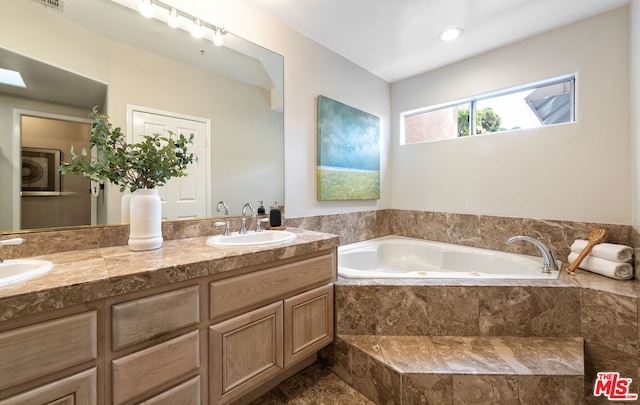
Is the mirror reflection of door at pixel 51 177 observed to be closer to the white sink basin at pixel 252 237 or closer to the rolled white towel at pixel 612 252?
the white sink basin at pixel 252 237

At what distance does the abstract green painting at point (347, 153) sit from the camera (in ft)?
7.68

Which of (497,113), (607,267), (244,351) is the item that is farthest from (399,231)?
(244,351)

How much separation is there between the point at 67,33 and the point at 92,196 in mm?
793

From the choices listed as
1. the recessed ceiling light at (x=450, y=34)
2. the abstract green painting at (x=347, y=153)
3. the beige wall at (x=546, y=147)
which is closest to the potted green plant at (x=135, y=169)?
the abstract green painting at (x=347, y=153)

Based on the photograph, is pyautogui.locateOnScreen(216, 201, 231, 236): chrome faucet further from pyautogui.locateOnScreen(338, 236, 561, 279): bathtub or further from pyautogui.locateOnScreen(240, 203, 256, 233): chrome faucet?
pyautogui.locateOnScreen(338, 236, 561, 279): bathtub

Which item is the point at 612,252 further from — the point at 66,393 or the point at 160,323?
the point at 66,393

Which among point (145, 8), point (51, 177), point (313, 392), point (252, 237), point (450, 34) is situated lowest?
point (313, 392)

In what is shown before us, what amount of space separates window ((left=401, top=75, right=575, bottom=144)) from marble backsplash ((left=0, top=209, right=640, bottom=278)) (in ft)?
2.85

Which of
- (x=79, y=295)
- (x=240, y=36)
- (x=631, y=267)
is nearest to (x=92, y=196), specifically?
(x=79, y=295)

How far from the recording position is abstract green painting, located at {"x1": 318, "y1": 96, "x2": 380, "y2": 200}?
7.68 ft

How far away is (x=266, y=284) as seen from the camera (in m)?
1.28

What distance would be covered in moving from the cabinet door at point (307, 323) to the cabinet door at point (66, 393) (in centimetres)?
78

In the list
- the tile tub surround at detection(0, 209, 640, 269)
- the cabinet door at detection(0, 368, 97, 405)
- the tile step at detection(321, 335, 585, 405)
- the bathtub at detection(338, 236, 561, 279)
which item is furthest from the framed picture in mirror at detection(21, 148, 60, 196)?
the tile step at detection(321, 335, 585, 405)

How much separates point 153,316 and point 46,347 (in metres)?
0.27
